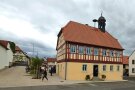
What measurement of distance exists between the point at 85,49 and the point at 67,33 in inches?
150

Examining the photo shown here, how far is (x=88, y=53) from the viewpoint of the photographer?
41.4 metres

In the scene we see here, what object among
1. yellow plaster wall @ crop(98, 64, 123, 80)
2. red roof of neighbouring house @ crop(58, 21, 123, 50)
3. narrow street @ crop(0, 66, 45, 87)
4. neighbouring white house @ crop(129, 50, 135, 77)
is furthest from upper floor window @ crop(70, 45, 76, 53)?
neighbouring white house @ crop(129, 50, 135, 77)

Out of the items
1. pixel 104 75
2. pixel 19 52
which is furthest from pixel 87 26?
pixel 19 52

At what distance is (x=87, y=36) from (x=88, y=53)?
3524mm

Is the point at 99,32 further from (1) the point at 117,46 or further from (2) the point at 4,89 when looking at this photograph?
(2) the point at 4,89

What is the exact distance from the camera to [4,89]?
22.4 m

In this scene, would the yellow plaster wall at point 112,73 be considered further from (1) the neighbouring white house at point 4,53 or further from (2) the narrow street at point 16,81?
(1) the neighbouring white house at point 4,53

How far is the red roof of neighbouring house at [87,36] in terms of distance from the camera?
40.8 metres

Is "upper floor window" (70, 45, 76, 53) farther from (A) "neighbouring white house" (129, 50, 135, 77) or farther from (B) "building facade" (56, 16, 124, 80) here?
(A) "neighbouring white house" (129, 50, 135, 77)

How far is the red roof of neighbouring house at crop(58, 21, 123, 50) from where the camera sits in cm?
4078

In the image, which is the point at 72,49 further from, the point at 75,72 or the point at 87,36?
the point at 87,36

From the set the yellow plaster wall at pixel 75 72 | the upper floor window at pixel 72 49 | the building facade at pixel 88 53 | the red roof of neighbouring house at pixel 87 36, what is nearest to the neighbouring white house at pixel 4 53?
the building facade at pixel 88 53

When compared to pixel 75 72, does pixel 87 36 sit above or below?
above

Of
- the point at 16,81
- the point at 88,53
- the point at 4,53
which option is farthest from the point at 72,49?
the point at 4,53
